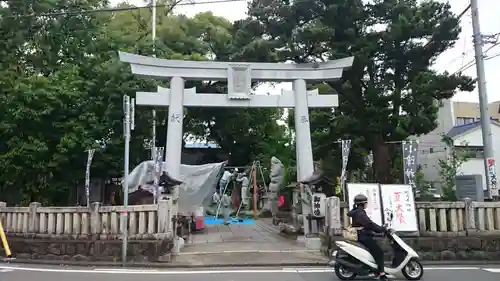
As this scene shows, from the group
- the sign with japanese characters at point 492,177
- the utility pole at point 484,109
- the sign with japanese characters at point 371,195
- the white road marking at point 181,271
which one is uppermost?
the utility pole at point 484,109

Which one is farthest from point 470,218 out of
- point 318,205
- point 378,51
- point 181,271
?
point 181,271

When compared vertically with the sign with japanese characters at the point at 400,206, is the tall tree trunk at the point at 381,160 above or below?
above

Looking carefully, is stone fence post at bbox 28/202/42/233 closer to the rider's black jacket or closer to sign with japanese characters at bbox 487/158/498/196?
the rider's black jacket

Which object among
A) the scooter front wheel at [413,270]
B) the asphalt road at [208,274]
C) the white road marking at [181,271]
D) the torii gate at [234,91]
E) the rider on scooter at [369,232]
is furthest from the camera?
the torii gate at [234,91]

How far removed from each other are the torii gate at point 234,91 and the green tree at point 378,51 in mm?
1012

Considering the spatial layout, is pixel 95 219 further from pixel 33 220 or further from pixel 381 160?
pixel 381 160

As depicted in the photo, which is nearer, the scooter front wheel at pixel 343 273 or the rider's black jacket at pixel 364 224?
the rider's black jacket at pixel 364 224

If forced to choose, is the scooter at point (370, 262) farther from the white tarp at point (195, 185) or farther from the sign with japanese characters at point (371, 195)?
the white tarp at point (195, 185)

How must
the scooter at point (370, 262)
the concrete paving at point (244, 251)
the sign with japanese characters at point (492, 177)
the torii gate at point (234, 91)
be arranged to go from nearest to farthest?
the scooter at point (370, 262), the concrete paving at point (244, 251), the sign with japanese characters at point (492, 177), the torii gate at point (234, 91)

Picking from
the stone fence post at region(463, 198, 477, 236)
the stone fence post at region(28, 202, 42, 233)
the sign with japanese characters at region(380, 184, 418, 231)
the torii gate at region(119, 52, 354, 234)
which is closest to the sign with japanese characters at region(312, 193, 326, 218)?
the torii gate at region(119, 52, 354, 234)

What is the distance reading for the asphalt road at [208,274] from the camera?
855 centimetres

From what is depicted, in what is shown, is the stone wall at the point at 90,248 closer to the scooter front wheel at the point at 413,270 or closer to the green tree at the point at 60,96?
the green tree at the point at 60,96

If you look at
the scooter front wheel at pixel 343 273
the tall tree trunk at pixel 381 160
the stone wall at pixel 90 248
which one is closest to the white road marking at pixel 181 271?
the stone wall at pixel 90 248

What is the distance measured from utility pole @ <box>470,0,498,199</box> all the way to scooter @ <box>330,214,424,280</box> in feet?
16.9
